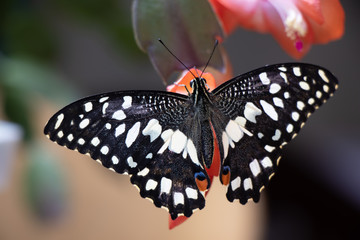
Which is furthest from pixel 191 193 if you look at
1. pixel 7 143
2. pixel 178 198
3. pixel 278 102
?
pixel 7 143

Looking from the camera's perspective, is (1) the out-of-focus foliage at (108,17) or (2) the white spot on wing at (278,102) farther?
(1) the out-of-focus foliage at (108,17)

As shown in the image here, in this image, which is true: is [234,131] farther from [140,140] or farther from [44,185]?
[44,185]

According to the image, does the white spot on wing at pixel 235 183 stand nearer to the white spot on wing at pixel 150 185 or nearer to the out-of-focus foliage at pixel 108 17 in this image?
the white spot on wing at pixel 150 185

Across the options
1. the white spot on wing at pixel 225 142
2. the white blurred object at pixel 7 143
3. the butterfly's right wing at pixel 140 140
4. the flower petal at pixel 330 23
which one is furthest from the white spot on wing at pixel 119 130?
the white blurred object at pixel 7 143

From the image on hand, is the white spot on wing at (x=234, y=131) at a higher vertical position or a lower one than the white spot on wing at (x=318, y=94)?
higher

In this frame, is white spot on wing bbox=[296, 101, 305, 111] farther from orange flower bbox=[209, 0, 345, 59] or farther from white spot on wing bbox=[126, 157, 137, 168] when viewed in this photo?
white spot on wing bbox=[126, 157, 137, 168]

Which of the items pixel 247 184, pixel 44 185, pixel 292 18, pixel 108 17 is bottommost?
pixel 247 184

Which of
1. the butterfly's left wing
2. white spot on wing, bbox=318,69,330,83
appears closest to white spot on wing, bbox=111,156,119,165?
the butterfly's left wing
